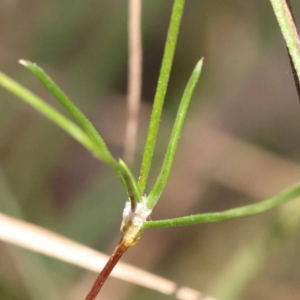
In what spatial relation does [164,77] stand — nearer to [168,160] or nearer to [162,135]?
[168,160]

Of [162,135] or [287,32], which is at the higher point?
[162,135]

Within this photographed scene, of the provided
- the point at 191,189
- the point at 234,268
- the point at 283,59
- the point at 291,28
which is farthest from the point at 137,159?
the point at 291,28

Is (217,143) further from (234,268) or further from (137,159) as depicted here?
(234,268)

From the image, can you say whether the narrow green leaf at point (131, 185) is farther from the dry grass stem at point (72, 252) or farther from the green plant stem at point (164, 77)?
the dry grass stem at point (72, 252)

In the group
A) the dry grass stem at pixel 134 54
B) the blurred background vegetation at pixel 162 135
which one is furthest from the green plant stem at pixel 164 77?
the blurred background vegetation at pixel 162 135

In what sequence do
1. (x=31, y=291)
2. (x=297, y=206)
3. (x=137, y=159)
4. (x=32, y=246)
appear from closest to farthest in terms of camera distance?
(x=32, y=246)
(x=297, y=206)
(x=31, y=291)
(x=137, y=159)

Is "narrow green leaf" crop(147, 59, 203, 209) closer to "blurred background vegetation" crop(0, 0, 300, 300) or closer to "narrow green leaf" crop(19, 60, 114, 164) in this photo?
"narrow green leaf" crop(19, 60, 114, 164)

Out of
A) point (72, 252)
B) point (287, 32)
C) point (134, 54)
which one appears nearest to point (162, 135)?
point (134, 54)
